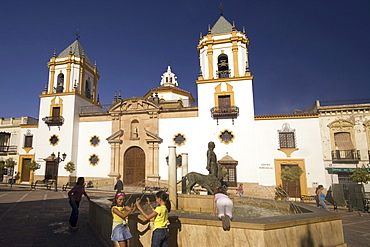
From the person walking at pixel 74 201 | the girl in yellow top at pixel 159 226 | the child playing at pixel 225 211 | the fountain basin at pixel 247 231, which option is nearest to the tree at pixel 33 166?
the person walking at pixel 74 201

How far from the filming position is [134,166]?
71.9 feet

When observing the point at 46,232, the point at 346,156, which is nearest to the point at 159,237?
the point at 46,232

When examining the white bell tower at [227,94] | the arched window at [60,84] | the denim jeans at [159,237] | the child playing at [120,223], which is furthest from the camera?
the arched window at [60,84]

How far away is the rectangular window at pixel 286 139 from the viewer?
19125mm

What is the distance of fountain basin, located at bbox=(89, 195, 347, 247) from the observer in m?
4.29

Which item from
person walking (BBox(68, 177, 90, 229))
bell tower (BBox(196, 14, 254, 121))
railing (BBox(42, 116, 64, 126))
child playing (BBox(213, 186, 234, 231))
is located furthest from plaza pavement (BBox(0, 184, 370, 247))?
railing (BBox(42, 116, 64, 126))

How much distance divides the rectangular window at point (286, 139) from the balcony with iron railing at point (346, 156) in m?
3.11

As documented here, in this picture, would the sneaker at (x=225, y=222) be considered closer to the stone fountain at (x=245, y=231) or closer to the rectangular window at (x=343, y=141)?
the stone fountain at (x=245, y=231)

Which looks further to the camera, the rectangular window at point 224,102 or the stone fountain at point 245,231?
the rectangular window at point 224,102

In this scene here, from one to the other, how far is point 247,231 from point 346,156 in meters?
18.1

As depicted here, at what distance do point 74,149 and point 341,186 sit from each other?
79.3 feet

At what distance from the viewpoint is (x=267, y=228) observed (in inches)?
167

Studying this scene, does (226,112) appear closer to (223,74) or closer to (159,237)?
(223,74)

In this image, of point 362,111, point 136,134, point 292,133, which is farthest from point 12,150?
point 362,111
